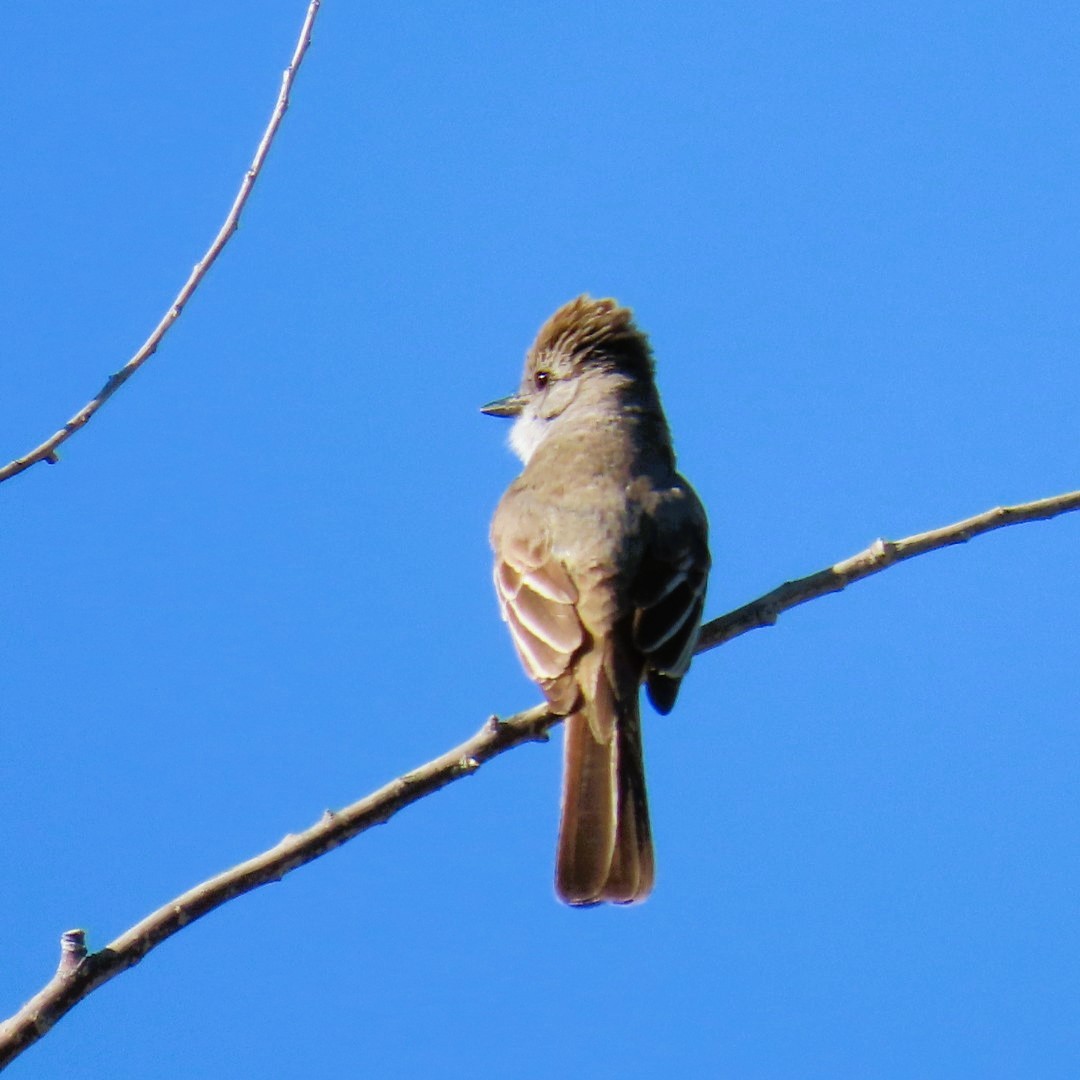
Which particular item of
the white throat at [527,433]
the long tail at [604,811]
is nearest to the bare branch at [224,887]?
the long tail at [604,811]

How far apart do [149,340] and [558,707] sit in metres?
1.75

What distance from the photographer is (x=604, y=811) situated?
188 inches

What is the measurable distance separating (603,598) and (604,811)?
2.73 feet

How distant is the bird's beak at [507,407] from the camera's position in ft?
24.6

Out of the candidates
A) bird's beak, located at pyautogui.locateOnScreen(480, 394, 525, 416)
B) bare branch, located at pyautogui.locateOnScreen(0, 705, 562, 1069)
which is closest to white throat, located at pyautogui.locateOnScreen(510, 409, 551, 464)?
bird's beak, located at pyautogui.locateOnScreen(480, 394, 525, 416)

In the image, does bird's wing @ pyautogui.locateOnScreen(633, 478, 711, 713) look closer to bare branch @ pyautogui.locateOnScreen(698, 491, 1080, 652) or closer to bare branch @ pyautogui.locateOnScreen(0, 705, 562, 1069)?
bare branch @ pyautogui.locateOnScreen(698, 491, 1080, 652)

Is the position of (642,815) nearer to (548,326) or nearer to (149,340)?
(149,340)

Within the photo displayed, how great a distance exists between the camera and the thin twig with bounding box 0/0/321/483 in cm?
380

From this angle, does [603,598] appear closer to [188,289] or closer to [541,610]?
[541,610]

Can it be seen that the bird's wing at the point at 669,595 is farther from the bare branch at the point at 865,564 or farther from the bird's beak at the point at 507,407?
the bird's beak at the point at 507,407

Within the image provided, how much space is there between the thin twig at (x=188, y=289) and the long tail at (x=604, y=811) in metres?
1.80

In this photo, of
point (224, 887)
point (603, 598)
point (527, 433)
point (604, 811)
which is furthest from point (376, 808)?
point (527, 433)

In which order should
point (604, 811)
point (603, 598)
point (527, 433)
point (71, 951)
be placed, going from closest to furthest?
point (71, 951) → point (604, 811) → point (603, 598) → point (527, 433)

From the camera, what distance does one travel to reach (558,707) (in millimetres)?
4992
